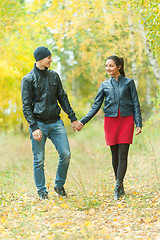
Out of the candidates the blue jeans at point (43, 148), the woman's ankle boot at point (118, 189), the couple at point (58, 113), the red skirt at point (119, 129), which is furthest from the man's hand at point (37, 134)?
the woman's ankle boot at point (118, 189)

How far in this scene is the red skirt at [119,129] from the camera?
17.6 feet

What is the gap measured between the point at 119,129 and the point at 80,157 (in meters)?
4.38

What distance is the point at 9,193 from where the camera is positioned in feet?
19.3

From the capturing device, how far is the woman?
537cm

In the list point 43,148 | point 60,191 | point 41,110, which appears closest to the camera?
point 41,110

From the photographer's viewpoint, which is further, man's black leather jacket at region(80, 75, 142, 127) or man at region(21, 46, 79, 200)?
man's black leather jacket at region(80, 75, 142, 127)

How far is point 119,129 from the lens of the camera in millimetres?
5430

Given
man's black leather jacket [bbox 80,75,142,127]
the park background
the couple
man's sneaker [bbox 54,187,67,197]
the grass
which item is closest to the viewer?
the grass

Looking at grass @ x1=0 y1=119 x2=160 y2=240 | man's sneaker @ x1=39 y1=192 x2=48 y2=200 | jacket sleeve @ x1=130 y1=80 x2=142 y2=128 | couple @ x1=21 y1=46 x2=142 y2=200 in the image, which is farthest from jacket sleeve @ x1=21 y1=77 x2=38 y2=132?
jacket sleeve @ x1=130 y1=80 x2=142 y2=128

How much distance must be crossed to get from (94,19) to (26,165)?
4.90m

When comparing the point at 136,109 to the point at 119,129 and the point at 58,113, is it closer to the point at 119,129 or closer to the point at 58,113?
the point at 119,129

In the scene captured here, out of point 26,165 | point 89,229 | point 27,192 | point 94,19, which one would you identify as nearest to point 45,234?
point 89,229

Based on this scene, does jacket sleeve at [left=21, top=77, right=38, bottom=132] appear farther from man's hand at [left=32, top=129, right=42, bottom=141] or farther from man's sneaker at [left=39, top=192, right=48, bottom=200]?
man's sneaker at [left=39, top=192, right=48, bottom=200]

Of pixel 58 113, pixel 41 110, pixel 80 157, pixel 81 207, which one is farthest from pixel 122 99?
pixel 80 157
